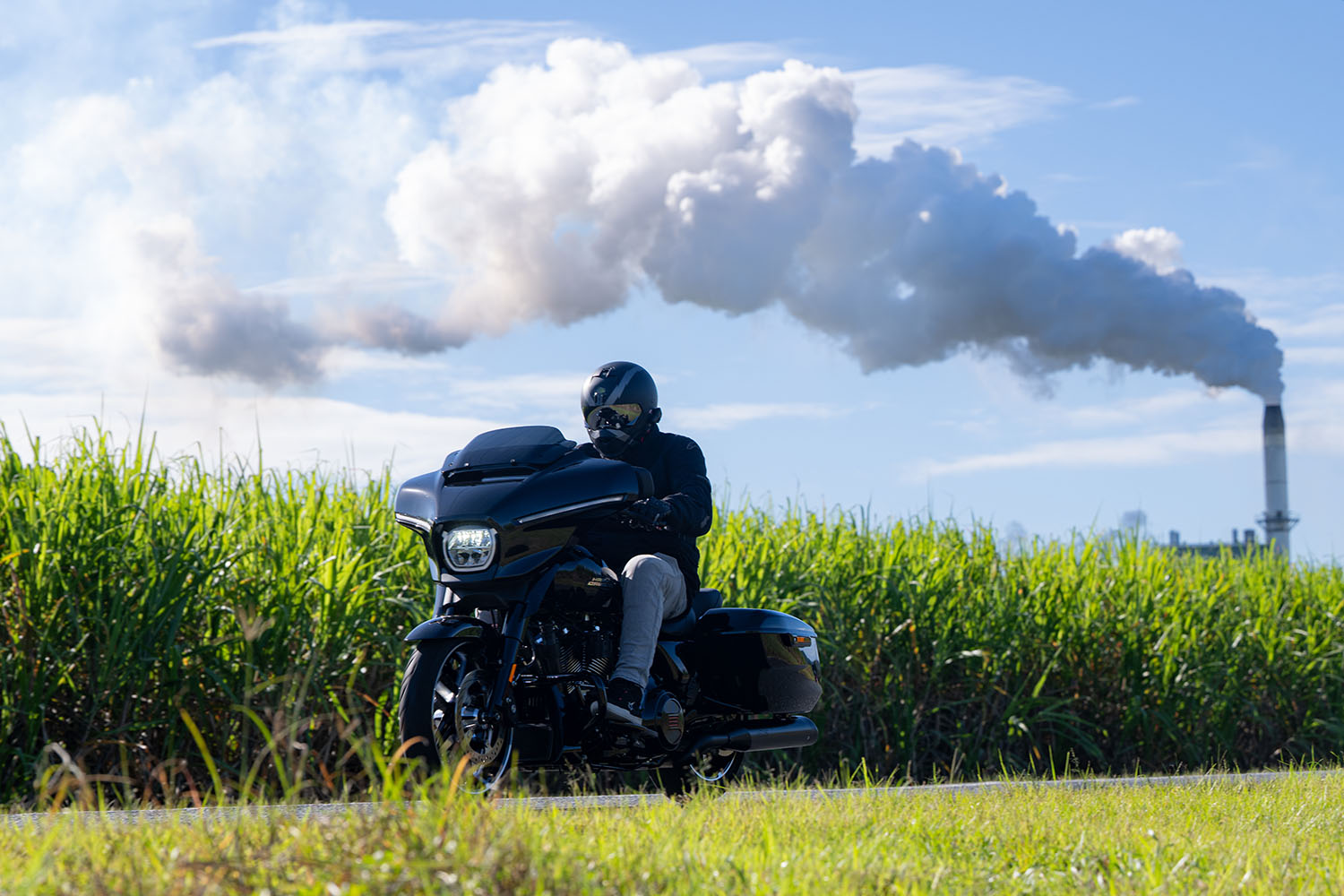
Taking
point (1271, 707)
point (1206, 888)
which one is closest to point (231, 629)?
point (1206, 888)

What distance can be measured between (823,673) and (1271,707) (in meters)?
4.68

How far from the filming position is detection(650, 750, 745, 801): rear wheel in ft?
20.2

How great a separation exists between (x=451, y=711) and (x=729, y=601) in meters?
4.33

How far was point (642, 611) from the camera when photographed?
548 cm

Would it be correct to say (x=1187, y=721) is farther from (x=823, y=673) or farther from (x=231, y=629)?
(x=231, y=629)

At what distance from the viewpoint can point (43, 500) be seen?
25.0 ft

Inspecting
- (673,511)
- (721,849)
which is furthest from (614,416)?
(721,849)

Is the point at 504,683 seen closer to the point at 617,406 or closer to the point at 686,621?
the point at 686,621

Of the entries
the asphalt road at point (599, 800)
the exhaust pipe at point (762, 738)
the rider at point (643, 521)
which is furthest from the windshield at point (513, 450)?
the exhaust pipe at point (762, 738)

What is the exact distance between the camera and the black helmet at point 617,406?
5.93 metres

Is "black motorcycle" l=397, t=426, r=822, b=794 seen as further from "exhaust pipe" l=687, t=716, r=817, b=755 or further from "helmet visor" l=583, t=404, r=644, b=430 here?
"helmet visor" l=583, t=404, r=644, b=430

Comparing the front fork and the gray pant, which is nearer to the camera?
the front fork

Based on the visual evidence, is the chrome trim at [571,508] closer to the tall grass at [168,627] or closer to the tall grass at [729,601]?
the tall grass at [729,601]

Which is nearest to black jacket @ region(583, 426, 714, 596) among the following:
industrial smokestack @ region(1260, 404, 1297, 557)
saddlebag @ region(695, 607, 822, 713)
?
saddlebag @ region(695, 607, 822, 713)
